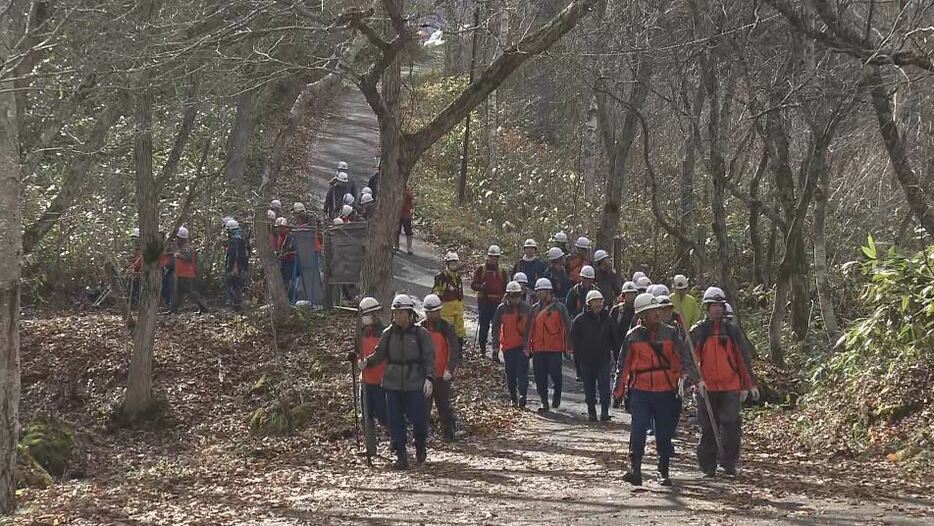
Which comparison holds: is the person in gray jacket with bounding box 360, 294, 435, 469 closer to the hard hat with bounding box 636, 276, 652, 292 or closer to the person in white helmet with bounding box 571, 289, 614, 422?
the person in white helmet with bounding box 571, 289, 614, 422

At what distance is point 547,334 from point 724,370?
4474 mm

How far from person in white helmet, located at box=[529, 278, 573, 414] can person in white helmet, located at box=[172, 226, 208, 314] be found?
884 cm

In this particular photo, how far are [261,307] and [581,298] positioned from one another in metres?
7.67

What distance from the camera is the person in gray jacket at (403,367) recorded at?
38.4 ft

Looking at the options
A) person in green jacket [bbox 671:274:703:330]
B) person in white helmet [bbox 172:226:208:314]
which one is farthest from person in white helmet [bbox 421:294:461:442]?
person in white helmet [bbox 172:226:208:314]

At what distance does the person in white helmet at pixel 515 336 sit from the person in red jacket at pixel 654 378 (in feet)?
15.5

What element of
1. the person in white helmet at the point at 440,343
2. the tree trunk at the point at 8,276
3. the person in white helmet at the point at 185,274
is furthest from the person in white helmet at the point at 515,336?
the person in white helmet at the point at 185,274

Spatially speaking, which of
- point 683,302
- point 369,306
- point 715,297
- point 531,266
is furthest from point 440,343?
point 531,266

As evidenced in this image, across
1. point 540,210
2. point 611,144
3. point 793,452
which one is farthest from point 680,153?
point 793,452

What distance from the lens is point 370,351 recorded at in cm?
1275

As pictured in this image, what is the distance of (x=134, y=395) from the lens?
54.0 feet

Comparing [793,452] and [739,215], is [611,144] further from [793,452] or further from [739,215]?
[793,452]

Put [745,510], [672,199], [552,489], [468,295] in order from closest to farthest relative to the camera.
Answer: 1. [745,510]
2. [552,489]
3. [468,295]
4. [672,199]

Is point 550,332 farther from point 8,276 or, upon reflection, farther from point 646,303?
point 8,276
